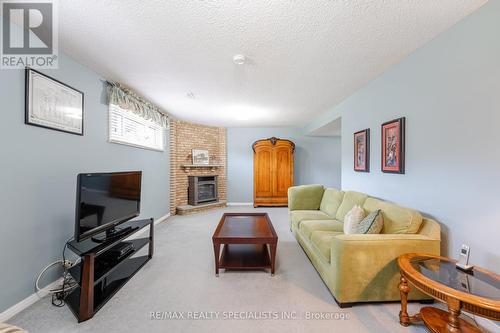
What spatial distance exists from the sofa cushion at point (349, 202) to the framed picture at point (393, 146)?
46 centimetres

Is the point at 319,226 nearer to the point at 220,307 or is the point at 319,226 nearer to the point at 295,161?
the point at 220,307

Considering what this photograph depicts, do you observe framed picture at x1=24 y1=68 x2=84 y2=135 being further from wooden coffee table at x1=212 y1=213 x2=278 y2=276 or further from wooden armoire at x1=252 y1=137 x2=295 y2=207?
wooden armoire at x1=252 y1=137 x2=295 y2=207

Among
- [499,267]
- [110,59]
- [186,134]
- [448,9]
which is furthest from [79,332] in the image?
[186,134]

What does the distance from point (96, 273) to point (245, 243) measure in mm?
1375

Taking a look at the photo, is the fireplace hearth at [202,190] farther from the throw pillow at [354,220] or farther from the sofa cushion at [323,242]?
the throw pillow at [354,220]

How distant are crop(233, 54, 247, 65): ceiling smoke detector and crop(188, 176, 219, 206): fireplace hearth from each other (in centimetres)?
378

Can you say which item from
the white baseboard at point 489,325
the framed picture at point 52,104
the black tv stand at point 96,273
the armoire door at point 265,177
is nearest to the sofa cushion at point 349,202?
the white baseboard at point 489,325

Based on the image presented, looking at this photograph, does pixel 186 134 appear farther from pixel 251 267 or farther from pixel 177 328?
pixel 177 328

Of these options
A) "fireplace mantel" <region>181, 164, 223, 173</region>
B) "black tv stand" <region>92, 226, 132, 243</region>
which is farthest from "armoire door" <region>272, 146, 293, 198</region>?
→ "black tv stand" <region>92, 226, 132, 243</region>

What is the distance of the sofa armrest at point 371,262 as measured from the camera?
68.9 inches

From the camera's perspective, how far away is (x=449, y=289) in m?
1.25

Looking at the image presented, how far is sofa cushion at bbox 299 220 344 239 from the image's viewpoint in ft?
8.74
